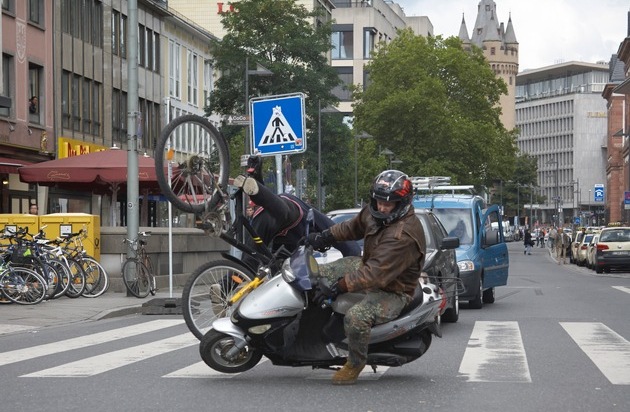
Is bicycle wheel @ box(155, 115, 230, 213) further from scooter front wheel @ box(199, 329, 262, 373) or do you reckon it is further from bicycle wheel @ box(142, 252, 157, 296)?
bicycle wheel @ box(142, 252, 157, 296)

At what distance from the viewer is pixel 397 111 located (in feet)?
264

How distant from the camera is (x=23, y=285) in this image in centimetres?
A: 2094

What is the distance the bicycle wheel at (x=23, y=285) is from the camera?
2083 cm

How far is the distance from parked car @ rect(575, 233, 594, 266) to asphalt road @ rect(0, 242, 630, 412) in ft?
134

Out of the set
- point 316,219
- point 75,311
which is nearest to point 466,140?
point 75,311

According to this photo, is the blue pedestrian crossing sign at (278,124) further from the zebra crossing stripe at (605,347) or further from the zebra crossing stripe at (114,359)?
the zebra crossing stripe at (114,359)

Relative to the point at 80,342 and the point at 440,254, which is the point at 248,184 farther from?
the point at 440,254

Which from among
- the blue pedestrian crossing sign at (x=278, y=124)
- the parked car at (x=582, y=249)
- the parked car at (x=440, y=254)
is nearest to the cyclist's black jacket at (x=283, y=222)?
the parked car at (x=440, y=254)

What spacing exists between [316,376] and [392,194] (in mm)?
1626

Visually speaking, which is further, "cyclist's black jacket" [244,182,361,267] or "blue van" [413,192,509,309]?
"blue van" [413,192,509,309]

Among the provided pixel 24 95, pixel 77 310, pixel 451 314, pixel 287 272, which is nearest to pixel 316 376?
pixel 287 272

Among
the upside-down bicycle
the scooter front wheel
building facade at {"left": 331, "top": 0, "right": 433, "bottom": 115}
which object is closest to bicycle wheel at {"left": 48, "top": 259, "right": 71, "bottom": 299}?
the upside-down bicycle

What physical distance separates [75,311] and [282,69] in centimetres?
2304

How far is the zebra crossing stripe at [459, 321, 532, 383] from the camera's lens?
10191 mm
